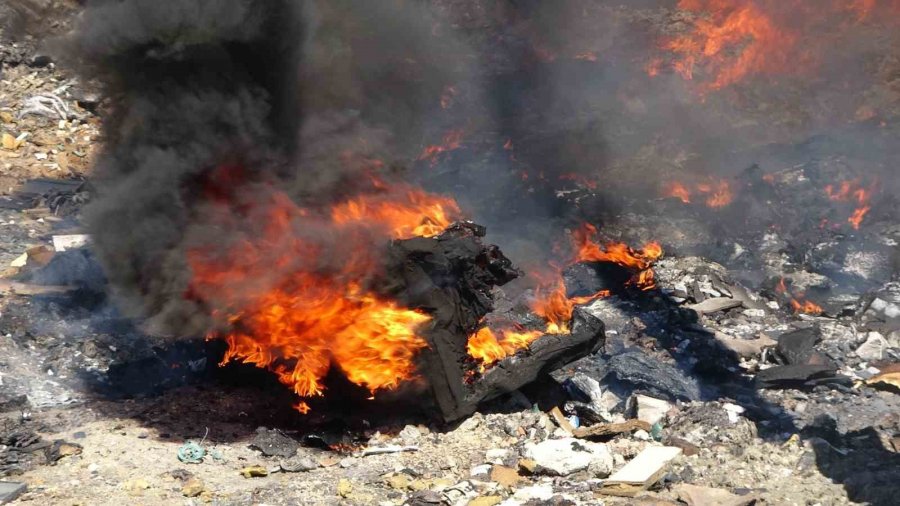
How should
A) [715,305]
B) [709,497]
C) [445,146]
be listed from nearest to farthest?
[709,497]
[715,305]
[445,146]

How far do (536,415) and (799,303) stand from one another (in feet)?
16.2

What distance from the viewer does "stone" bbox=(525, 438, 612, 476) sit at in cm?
604

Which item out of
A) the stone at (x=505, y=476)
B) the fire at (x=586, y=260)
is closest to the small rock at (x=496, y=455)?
the stone at (x=505, y=476)

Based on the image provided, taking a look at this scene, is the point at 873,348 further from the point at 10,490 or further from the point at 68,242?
the point at 68,242

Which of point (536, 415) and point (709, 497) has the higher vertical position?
point (709, 497)

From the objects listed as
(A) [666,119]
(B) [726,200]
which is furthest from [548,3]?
(B) [726,200]

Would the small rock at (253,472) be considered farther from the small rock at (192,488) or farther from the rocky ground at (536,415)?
the small rock at (192,488)

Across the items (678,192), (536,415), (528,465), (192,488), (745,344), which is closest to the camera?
(192,488)

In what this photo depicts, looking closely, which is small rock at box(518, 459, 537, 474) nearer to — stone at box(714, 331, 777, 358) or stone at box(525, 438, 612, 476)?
stone at box(525, 438, 612, 476)

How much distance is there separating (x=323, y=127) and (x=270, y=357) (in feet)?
8.54

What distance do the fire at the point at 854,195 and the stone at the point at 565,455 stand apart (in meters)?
7.82

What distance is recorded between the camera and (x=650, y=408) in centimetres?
702

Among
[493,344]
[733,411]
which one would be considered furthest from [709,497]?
[493,344]

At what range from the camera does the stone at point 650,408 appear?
691cm
